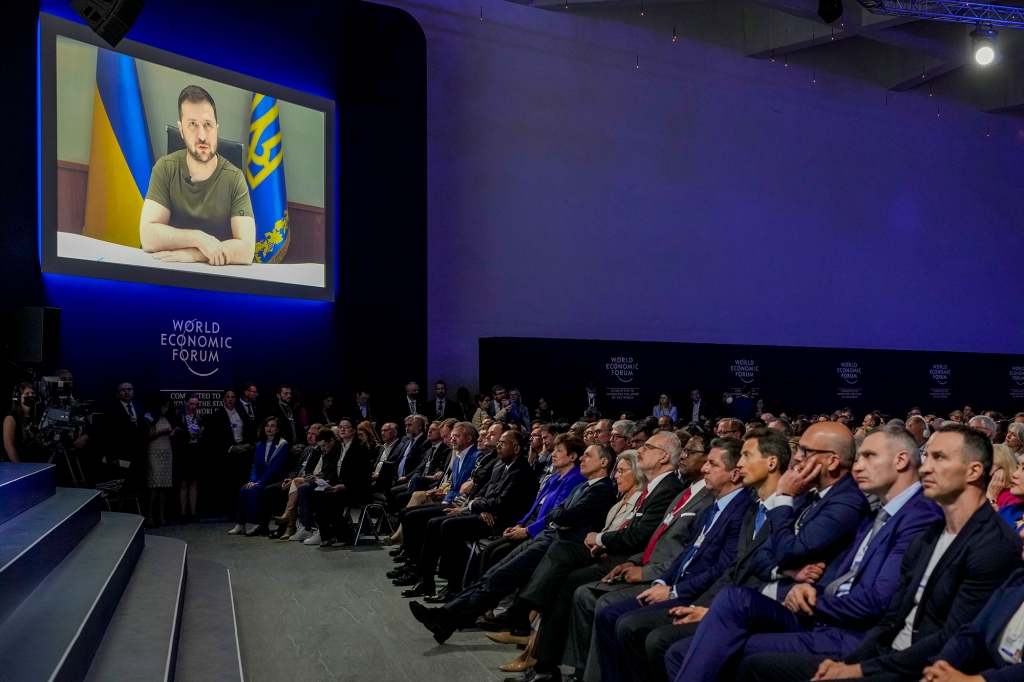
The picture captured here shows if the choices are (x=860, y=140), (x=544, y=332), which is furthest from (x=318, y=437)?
(x=860, y=140)

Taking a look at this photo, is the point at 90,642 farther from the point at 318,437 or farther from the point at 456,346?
the point at 456,346

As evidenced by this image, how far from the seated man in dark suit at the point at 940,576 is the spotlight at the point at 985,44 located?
36.2ft

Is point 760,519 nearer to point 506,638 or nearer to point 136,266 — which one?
point 506,638

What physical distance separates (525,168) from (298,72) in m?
3.85

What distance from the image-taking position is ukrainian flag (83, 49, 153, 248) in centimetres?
916

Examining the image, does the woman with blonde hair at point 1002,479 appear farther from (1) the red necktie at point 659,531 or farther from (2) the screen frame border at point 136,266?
(2) the screen frame border at point 136,266

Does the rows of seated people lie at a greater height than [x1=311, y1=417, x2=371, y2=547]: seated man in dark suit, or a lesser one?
greater

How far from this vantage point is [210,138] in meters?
10.1

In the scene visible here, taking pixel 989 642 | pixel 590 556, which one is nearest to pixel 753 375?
pixel 590 556

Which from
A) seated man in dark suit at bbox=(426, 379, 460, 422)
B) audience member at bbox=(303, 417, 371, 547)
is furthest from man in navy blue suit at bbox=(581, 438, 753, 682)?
seated man in dark suit at bbox=(426, 379, 460, 422)

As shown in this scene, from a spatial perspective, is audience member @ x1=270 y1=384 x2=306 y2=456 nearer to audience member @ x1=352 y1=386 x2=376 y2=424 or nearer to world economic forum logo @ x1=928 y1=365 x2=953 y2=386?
audience member @ x1=352 y1=386 x2=376 y2=424

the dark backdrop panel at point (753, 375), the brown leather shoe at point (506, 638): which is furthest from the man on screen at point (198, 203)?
the brown leather shoe at point (506, 638)

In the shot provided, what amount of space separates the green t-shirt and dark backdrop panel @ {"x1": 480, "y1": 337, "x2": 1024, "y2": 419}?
389 centimetres

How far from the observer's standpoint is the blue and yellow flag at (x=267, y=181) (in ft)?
34.3
